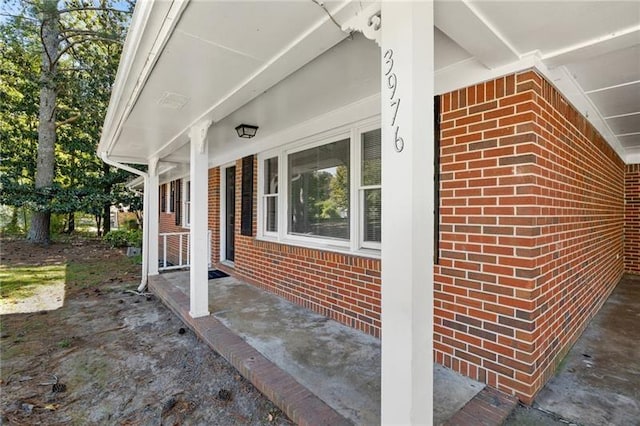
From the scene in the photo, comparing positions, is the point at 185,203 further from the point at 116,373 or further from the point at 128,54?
the point at 128,54

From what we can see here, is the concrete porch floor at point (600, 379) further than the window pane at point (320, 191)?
No

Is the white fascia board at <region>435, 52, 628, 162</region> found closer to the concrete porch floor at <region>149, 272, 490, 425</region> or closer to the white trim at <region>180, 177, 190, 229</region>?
the concrete porch floor at <region>149, 272, 490, 425</region>

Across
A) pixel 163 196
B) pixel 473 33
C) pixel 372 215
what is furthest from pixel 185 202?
pixel 473 33

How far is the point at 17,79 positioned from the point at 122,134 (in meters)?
11.3

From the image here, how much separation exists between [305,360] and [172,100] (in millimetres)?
2655

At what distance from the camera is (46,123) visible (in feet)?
34.8

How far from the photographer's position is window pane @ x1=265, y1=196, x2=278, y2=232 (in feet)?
16.4

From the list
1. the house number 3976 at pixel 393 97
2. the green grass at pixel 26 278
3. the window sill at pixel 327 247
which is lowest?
the green grass at pixel 26 278

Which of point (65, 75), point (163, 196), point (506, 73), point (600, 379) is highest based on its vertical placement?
point (65, 75)

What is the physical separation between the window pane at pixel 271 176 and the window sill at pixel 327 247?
2.56ft

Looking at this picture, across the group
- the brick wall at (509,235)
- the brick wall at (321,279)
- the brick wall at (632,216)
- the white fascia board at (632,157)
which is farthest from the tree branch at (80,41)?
the brick wall at (632,216)

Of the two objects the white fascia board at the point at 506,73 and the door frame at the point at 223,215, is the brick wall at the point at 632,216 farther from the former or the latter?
the door frame at the point at 223,215

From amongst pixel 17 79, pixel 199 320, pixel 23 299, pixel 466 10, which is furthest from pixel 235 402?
pixel 17 79

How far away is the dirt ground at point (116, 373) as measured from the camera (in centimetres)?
220
